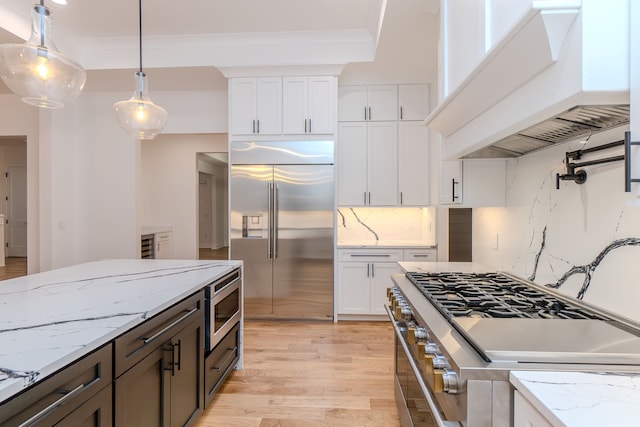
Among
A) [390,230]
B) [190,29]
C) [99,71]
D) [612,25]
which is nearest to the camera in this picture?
[612,25]

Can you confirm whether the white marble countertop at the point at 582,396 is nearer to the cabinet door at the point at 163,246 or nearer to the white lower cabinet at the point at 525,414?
the white lower cabinet at the point at 525,414

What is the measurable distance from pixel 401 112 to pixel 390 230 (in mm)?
1492

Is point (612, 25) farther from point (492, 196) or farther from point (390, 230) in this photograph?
point (390, 230)

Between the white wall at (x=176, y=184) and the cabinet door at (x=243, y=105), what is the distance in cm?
324

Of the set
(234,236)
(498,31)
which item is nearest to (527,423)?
(498,31)

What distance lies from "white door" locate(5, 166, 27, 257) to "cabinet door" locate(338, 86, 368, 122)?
9.00 m

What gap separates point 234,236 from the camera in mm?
3834

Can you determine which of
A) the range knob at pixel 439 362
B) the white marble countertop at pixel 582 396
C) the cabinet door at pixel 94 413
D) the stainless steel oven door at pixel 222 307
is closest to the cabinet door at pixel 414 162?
the stainless steel oven door at pixel 222 307

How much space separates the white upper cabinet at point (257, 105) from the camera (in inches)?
151

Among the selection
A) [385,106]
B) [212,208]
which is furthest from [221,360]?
[212,208]

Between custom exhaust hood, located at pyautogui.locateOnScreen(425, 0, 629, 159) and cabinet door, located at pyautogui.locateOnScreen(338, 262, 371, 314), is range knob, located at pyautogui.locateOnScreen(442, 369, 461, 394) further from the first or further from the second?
cabinet door, located at pyautogui.locateOnScreen(338, 262, 371, 314)

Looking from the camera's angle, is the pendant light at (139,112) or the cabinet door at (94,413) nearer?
the cabinet door at (94,413)

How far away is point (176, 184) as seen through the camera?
7027 mm

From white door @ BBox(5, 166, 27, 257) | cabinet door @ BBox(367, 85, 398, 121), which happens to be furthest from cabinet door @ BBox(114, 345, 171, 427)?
white door @ BBox(5, 166, 27, 257)
